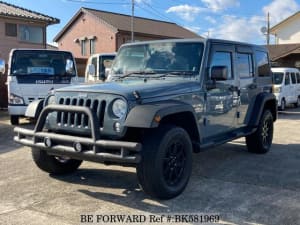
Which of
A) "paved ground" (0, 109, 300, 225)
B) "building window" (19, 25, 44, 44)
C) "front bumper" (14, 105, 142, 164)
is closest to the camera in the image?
"front bumper" (14, 105, 142, 164)

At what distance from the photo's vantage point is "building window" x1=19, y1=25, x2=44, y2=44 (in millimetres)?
24520

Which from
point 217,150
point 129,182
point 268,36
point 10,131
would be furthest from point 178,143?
point 268,36

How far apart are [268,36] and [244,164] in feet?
119

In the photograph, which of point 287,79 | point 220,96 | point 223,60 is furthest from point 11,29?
point 220,96

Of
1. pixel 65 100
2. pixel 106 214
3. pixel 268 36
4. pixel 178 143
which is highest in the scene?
pixel 268 36

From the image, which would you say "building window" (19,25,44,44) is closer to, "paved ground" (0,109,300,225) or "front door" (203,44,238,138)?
"paved ground" (0,109,300,225)

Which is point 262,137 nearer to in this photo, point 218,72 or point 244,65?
point 244,65

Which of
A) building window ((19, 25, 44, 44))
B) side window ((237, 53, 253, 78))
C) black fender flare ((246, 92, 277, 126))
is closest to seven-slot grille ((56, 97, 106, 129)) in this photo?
side window ((237, 53, 253, 78))

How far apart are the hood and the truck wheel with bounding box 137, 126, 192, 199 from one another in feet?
1.45

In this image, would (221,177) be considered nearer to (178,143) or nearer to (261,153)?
(178,143)

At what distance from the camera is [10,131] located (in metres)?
9.88

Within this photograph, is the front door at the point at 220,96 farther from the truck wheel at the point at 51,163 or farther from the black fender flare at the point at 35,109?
the black fender flare at the point at 35,109

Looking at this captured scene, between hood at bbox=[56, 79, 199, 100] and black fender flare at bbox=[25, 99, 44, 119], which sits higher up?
hood at bbox=[56, 79, 199, 100]

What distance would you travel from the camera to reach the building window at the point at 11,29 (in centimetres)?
2388
